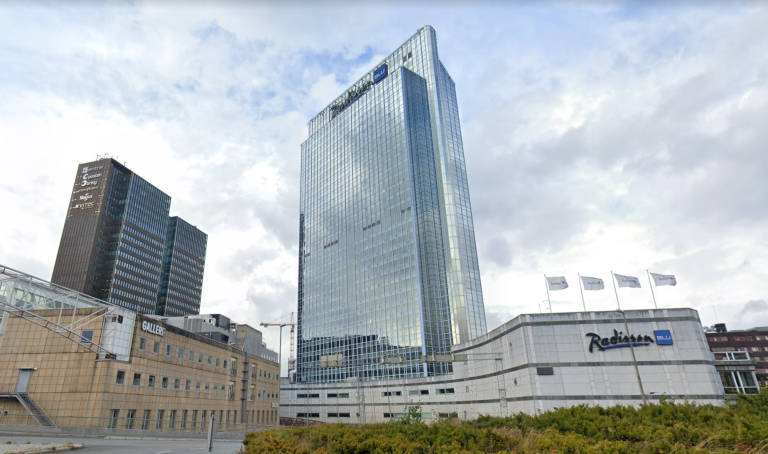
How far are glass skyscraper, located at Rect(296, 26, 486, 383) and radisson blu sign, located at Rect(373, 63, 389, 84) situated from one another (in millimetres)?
633

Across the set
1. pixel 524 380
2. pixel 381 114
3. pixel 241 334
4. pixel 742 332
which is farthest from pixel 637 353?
pixel 742 332

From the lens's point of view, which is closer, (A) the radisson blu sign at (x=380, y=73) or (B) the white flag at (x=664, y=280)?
(B) the white flag at (x=664, y=280)

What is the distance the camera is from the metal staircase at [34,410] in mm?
39406

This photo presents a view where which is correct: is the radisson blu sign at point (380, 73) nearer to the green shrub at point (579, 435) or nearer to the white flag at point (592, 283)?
the white flag at point (592, 283)

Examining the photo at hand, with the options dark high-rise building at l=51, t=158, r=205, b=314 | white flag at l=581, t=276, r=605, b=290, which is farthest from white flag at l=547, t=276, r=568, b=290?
dark high-rise building at l=51, t=158, r=205, b=314

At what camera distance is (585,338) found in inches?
1954

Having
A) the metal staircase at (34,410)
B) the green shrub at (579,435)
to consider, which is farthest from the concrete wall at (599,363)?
the metal staircase at (34,410)

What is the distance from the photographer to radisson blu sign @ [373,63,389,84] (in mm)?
153375

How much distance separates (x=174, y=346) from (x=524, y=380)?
142 ft

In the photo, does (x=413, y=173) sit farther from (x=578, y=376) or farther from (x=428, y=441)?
(x=428, y=441)

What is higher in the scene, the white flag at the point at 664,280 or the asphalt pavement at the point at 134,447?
the white flag at the point at 664,280

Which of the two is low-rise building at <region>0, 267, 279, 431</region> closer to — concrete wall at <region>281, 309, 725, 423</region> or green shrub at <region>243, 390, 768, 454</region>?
green shrub at <region>243, 390, 768, 454</region>

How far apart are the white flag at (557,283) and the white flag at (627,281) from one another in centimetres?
610

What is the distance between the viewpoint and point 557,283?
5509 cm
